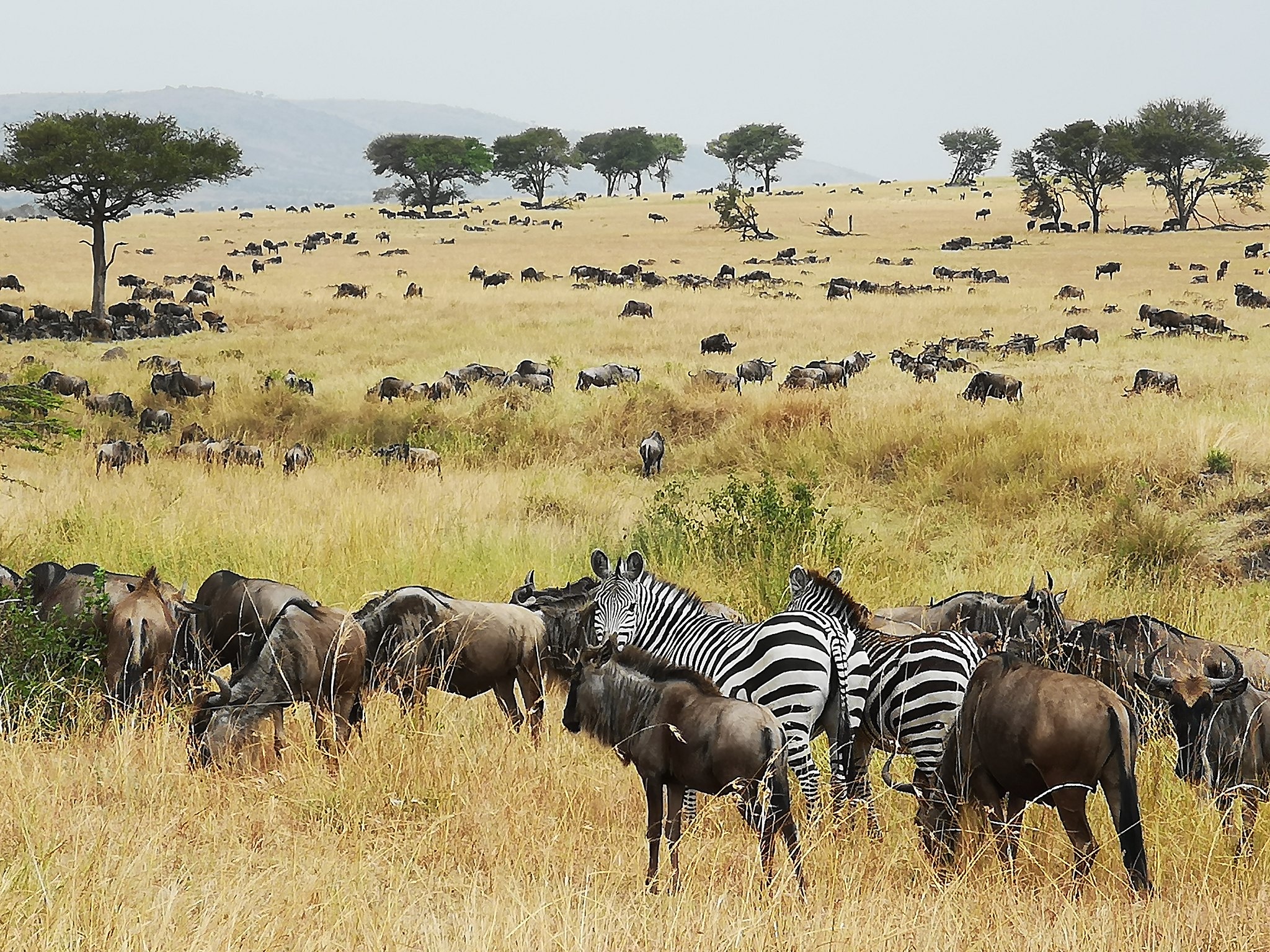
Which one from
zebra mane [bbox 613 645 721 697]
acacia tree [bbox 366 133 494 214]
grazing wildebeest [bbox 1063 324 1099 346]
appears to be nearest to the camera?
zebra mane [bbox 613 645 721 697]

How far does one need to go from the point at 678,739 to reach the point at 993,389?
16141mm

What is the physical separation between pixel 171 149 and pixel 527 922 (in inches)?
1457

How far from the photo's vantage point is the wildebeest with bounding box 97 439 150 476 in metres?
15.7

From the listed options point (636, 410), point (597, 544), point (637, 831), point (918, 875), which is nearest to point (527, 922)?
point (637, 831)

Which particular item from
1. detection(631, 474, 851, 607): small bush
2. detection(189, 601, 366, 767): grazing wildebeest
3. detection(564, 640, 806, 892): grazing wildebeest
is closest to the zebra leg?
detection(564, 640, 806, 892): grazing wildebeest

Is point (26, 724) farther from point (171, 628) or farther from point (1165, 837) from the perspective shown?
point (1165, 837)

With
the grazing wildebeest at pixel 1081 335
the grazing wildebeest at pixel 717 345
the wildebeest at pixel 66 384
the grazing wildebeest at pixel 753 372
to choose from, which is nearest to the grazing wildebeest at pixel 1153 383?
the grazing wildebeest at pixel 753 372

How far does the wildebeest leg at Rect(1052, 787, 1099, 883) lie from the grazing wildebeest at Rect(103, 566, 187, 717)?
455 centimetres

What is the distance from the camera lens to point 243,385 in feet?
71.8

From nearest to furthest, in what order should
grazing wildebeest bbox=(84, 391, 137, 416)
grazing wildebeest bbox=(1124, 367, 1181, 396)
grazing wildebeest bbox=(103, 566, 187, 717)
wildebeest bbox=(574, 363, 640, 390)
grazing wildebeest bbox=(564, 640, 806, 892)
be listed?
grazing wildebeest bbox=(564, 640, 806, 892) → grazing wildebeest bbox=(103, 566, 187, 717) → grazing wildebeest bbox=(1124, 367, 1181, 396) → grazing wildebeest bbox=(84, 391, 137, 416) → wildebeest bbox=(574, 363, 640, 390)

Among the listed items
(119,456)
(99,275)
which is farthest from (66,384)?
(99,275)

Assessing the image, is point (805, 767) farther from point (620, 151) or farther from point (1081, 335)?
point (620, 151)

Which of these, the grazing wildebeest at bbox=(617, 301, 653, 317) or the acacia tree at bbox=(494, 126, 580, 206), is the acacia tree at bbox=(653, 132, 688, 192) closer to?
the acacia tree at bbox=(494, 126, 580, 206)

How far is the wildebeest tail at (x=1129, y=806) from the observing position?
4.27 m
